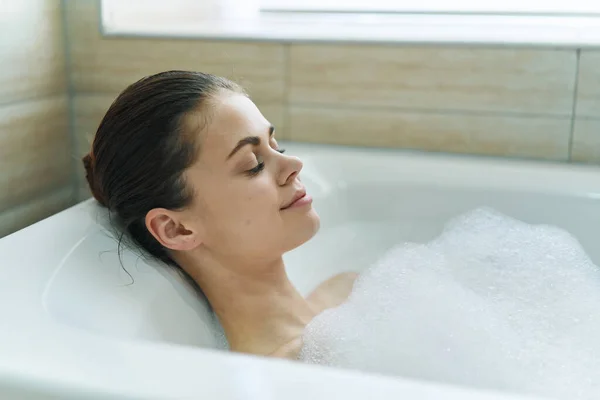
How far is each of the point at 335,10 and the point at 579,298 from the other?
1065mm

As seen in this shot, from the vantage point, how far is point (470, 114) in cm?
161

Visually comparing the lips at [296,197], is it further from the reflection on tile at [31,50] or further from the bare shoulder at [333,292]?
the reflection on tile at [31,50]

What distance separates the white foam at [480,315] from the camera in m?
0.92

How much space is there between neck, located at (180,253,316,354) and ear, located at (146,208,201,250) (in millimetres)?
64

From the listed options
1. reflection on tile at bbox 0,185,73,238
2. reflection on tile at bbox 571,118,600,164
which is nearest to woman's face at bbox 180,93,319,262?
reflection on tile at bbox 0,185,73,238

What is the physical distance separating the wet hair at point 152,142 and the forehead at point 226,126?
10mm

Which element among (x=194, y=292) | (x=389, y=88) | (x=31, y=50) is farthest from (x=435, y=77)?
(x=31, y=50)

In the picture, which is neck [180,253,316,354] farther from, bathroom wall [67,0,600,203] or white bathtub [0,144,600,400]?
bathroom wall [67,0,600,203]

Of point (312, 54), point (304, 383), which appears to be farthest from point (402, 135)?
point (304, 383)

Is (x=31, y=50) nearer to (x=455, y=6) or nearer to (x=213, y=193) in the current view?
(x=213, y=193)

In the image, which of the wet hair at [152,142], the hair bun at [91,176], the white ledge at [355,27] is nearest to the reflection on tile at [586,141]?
the white ledge at [355,27]

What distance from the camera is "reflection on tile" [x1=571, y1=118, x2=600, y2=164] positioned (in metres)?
1.56

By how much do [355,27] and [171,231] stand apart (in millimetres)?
871

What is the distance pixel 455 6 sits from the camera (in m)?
1.89
